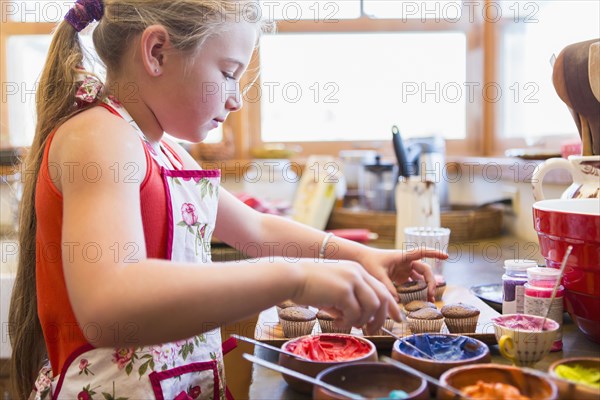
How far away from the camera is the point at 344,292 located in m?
0.71

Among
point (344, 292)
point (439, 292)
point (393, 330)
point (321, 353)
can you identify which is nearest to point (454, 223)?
point (439, 292)

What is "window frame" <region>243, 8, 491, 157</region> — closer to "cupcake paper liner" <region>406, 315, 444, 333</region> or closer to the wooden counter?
the wooden counter

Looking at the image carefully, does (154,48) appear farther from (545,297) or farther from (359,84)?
(359,84)

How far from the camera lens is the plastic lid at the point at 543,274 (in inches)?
A: 36.3

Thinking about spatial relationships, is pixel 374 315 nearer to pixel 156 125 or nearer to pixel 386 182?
pixel 156 125

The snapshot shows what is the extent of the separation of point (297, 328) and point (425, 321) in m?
0.20

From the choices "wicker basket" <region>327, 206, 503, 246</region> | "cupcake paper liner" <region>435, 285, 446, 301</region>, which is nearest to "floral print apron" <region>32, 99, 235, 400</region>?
"cupcake paper liner" <region>435, 285, 446, 301</region>

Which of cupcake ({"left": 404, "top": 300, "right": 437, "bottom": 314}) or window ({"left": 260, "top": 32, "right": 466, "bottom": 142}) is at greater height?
window ({"left": 260, "top": 32, "right": 466, "bottom": 142})

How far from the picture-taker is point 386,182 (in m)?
2.21

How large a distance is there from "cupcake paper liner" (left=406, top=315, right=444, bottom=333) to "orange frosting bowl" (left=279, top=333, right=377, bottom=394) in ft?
0.50

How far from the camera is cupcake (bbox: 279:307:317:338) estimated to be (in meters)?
0.96

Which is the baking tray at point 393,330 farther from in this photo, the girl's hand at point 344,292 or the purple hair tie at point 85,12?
the purple hair tie at point 85,12

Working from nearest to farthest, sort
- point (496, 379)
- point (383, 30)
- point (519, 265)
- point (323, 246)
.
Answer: point (496, 379)
point (519, 265)
point (323, 246)
point (383, 30)

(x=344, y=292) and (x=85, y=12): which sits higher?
(x=85, y=12)
